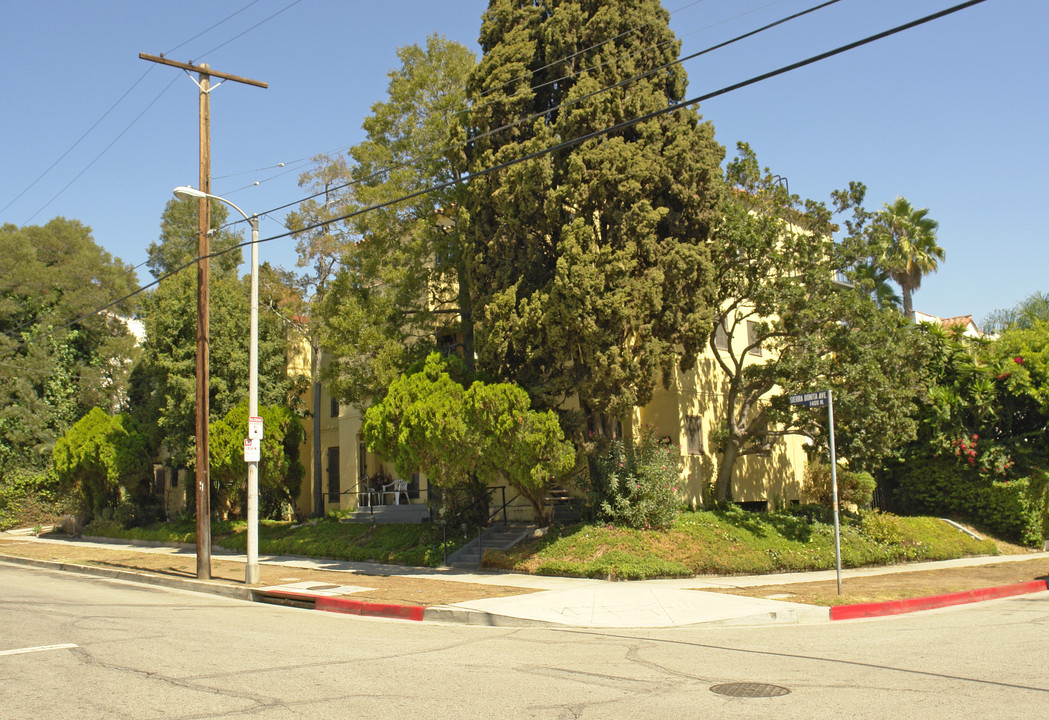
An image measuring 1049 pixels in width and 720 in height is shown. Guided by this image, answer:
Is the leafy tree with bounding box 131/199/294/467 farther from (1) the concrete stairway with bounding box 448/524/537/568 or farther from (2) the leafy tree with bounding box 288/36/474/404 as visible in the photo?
(1) the concrete stairway with bounding box 448/524/537/568

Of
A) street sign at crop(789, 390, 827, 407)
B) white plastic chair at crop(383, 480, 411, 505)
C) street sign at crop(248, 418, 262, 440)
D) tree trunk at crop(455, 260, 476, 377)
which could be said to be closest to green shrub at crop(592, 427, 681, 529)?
tree trunk at crop(455, 260, 476, 377)

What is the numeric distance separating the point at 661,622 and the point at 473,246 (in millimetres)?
10448

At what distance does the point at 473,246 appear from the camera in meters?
18.9

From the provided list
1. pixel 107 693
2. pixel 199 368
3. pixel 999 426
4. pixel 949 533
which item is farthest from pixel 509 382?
pixel 999 426

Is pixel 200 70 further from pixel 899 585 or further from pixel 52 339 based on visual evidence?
pixel 52 339

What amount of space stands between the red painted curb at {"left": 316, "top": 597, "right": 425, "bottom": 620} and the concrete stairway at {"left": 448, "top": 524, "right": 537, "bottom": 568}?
5389mm

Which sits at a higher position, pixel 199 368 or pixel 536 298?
pixel 536 298

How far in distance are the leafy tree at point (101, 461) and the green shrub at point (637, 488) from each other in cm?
1953

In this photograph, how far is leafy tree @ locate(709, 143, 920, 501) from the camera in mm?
18125

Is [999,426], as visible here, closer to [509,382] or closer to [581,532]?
[581,532]

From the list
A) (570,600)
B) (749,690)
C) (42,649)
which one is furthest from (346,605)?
(749,690)

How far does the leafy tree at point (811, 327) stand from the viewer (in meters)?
18.1

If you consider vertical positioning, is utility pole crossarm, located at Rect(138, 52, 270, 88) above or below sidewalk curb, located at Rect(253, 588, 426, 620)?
above

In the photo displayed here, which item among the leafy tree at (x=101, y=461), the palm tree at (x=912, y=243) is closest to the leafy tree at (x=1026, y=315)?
the palm tree at (x=912, y=243)
